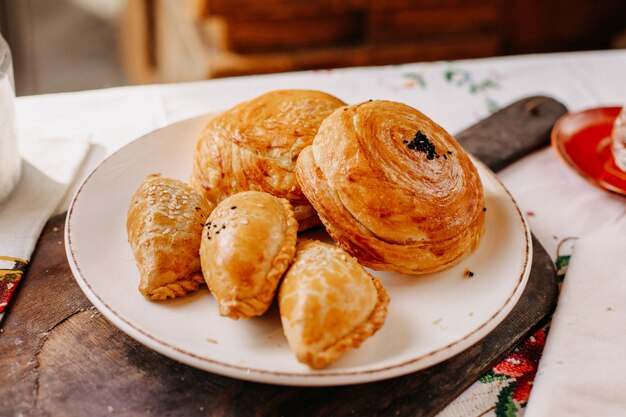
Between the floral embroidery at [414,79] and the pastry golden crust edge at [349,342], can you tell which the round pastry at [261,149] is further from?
the floral embroidery at [414,79]

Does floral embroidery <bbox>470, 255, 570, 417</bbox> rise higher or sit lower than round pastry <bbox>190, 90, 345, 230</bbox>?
lower

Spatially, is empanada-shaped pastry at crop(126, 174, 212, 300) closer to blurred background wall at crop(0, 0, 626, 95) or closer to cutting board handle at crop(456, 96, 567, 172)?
cutting board handle at crop(456, 96, 567, 172)

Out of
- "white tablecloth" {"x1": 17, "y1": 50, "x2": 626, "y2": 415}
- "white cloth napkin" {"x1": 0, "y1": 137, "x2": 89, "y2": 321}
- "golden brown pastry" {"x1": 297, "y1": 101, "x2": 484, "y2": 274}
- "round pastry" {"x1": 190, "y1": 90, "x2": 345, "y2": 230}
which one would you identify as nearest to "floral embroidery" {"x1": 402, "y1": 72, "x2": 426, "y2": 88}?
"white tablecloth" {"x1": 17, "y1": 50, "x2": 626, "y2": 415}

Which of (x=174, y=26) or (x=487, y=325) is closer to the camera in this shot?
(x=487, y=325)

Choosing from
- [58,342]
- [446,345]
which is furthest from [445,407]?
[58,342]

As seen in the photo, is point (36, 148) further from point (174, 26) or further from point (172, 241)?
point (174, 26)
